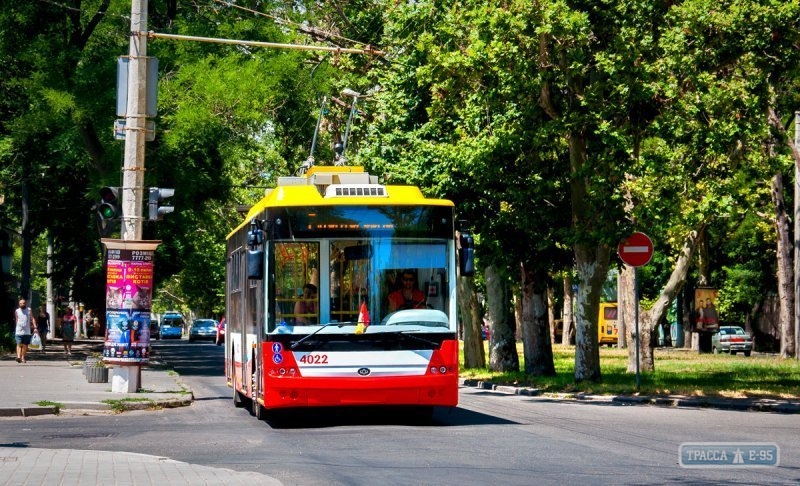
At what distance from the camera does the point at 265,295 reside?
1816 cm

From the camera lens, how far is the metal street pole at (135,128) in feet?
79.8

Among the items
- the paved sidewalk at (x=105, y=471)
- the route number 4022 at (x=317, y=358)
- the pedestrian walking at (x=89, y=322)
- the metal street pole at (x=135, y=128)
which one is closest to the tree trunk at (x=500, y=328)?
the metal street pole at (x=135, y=128)

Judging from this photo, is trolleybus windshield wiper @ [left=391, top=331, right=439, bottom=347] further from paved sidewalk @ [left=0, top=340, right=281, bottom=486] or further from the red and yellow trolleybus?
paved sidewalk @ [left=0, top=340, right=281, bottom=486]

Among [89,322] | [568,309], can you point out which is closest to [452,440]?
[568,309]

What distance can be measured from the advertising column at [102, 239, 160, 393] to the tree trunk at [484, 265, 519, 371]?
12.4 metres

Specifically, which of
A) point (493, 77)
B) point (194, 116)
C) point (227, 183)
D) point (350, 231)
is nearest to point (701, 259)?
point (227, 183)

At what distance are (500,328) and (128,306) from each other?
13087 mm

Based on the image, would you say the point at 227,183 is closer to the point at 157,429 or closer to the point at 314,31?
the point at 314,31

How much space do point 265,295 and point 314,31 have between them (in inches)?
900

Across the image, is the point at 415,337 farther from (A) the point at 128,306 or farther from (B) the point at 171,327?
(B) the point at 171,327

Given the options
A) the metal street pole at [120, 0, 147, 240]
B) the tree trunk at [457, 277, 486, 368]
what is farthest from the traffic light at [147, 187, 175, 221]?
the tree trunk at [457, 277, 486, 368]

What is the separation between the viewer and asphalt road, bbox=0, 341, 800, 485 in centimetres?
1242

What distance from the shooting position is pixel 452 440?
1599 centimetres

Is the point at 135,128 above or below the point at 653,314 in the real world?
above
